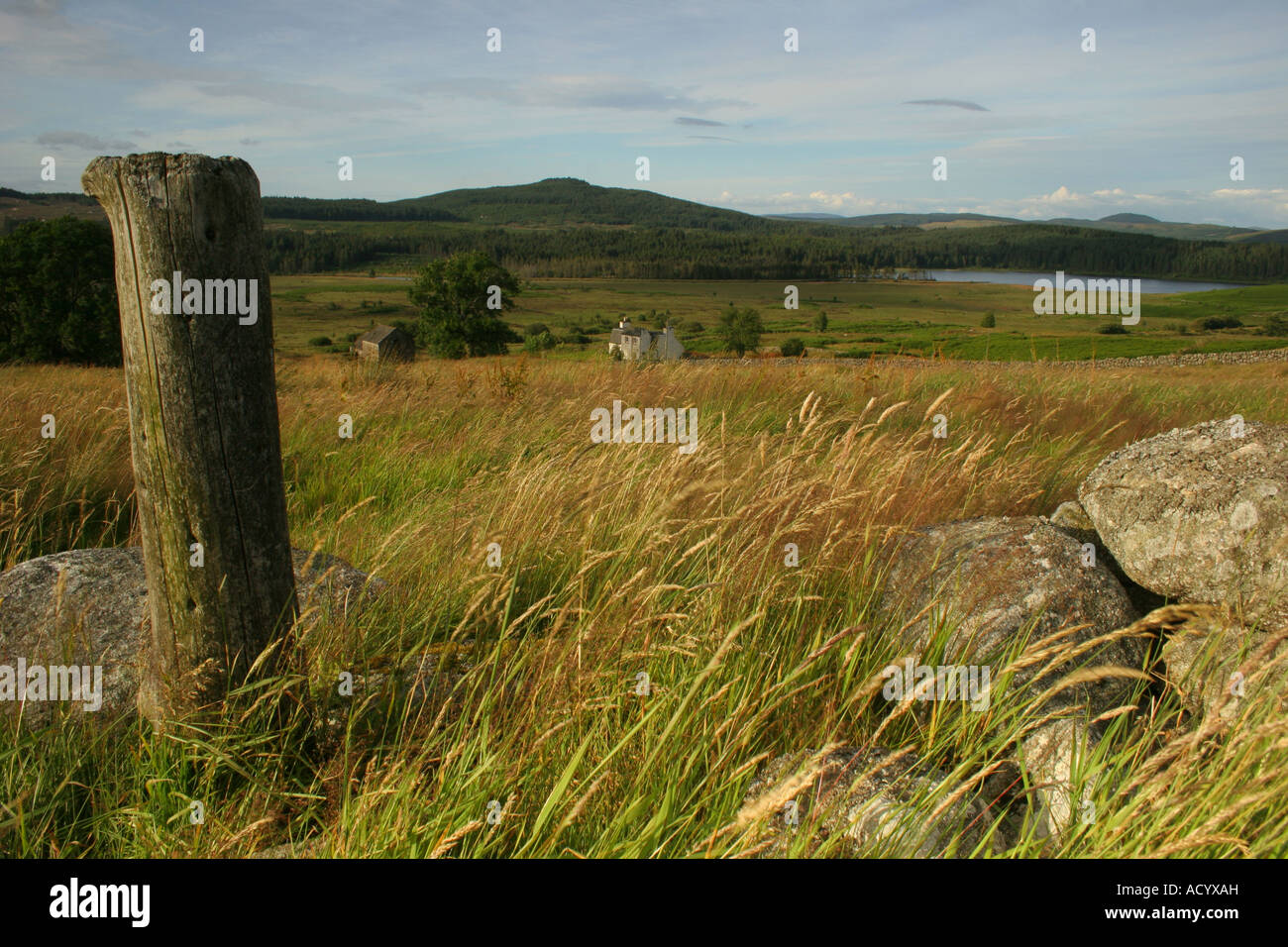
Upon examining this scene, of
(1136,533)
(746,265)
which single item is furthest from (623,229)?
(1136,533)

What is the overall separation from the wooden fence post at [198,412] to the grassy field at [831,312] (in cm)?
5226

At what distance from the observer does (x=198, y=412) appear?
93.3 inches

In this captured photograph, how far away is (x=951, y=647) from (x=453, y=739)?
192cm

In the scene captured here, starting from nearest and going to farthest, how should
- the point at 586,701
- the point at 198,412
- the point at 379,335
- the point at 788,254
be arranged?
1. the point at 586,701
2. the point at 198,412
3. the point at 379,335
4. the point at 788,254

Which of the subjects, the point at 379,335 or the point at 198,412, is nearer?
the point at 198,412

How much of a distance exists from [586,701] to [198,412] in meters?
1.57

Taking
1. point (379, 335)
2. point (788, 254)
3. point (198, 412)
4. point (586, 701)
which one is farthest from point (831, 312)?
point (586, 701)

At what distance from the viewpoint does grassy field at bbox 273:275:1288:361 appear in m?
68.1

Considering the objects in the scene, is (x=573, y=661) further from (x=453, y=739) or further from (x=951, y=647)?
(x=951, y=647)

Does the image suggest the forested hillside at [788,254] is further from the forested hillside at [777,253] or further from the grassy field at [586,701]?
the grassy field at [586,701]

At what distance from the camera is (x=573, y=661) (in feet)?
7.86

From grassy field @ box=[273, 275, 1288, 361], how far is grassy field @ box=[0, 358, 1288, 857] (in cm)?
5056

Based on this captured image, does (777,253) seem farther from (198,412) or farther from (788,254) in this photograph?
(198,412)

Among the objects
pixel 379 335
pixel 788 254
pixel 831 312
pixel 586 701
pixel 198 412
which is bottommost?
pixel 586 701
